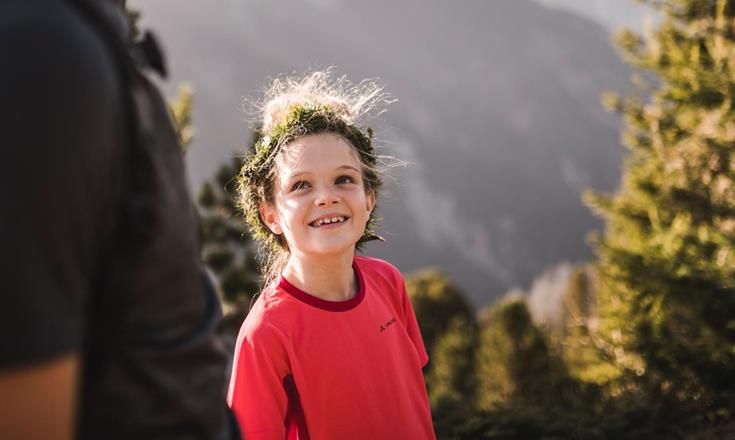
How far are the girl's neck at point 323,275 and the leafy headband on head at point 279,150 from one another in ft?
1.21

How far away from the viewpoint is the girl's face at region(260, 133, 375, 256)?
8.50ft

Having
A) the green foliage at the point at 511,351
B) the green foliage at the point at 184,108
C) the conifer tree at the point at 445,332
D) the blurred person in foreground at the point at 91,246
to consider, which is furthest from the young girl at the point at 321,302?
the green foliage at the point at 511,351

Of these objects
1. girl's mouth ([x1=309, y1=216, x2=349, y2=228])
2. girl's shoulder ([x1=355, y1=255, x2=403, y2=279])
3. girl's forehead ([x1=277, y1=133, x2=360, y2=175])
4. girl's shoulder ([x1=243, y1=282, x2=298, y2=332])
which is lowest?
girl's shoulder ([x1=243, y1=282, x2=298, y2=332])

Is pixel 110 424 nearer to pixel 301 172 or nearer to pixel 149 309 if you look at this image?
pixel 149 309

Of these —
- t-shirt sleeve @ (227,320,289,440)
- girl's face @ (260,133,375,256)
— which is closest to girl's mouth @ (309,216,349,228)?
girl's face @ (260,133,375,256)

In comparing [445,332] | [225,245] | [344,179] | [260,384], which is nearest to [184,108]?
[225,245]

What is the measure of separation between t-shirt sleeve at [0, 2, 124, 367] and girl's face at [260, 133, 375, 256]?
1.72 metres

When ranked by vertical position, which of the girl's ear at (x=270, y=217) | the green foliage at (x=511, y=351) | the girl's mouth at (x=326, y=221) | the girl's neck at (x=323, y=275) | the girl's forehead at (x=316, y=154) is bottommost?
the girl's neck at (x=323, y=275)

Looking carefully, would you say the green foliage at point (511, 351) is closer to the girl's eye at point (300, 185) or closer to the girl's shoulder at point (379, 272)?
the girl's shoulder at point (379, 272)

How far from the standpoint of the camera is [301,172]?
2.63 m

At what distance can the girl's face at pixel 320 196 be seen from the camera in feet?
8.50

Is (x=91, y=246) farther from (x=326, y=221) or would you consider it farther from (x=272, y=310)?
(x=326, y=221)

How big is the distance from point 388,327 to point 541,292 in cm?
9103

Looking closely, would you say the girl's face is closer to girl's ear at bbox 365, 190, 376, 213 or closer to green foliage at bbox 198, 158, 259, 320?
girl's ear at bbox 365, 190, 376, 213
